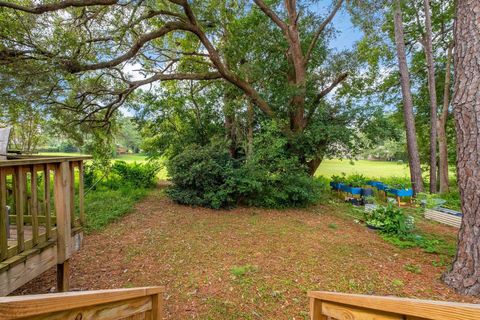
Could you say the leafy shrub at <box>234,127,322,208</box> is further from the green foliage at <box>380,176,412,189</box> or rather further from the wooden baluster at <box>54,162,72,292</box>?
the wooden baluster at <box>54,162,72,292</box>

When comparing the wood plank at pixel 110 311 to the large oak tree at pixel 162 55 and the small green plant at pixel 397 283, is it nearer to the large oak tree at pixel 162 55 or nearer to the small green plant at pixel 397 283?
the small green plant at pixel 397 283

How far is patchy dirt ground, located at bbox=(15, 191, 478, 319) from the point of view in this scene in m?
2.63

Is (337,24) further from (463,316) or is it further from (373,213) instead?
(463,316)

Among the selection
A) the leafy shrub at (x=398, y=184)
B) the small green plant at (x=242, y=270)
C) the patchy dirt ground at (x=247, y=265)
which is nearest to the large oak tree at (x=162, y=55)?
the leafy shrub at (x=398, y=184)

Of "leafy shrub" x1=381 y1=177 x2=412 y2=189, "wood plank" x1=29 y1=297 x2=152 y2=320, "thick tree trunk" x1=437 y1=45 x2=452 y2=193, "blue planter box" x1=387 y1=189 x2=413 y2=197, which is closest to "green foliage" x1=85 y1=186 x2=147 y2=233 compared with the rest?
"wood plank" x1=29 y1=297 x2=152 y2=320

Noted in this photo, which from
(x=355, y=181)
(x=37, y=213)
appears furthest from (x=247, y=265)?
(x=355, y=181)

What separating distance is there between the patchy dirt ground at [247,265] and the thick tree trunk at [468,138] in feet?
1.03

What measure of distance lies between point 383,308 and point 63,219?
294cm

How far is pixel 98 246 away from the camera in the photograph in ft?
13.1

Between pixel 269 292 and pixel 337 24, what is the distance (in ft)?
27.4

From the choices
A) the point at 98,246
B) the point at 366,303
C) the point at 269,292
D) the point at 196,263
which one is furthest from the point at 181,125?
the point at 366,303

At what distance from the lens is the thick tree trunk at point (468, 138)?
8.57 ft

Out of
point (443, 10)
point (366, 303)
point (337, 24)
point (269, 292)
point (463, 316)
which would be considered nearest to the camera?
point (463, 316)

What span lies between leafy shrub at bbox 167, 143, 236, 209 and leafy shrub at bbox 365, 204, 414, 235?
131 inches
